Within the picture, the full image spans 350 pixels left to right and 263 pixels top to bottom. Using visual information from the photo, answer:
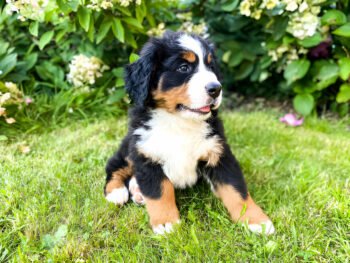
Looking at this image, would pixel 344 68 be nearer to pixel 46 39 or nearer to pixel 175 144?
pixel 175 144

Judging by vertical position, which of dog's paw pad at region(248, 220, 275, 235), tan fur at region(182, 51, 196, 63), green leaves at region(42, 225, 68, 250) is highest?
tan fur at region(182, 51, 196, 63)

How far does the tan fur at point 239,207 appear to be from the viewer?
247 cm

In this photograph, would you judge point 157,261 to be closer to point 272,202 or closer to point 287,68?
point 272,202

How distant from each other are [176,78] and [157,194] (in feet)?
2.43

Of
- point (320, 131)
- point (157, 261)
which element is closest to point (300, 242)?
point (157, 261)

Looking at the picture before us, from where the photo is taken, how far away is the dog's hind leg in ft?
9.08

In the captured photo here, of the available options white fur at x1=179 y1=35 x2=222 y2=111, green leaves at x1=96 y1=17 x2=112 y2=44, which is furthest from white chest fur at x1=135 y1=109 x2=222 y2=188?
green leaves at x1=96 y1=17 x2=112 y2=44

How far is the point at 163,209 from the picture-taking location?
97.8 inches

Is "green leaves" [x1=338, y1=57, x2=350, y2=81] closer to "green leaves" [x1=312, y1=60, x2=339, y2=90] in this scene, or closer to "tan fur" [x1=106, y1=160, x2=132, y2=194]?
"green leaves" [x1=312, y1=60, x2=339, y2=90]

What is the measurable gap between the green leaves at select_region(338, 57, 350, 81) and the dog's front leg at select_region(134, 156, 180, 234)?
2.44 metres

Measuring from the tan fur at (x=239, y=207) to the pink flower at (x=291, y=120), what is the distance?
2.24 meters

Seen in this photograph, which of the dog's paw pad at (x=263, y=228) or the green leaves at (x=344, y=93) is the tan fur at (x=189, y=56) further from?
the green leaves at (x=344, y=93)

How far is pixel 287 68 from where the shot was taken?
4449 mm

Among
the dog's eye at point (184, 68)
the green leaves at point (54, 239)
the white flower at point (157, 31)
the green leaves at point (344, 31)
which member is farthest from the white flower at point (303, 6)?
the green leaves at point (54, 239)
